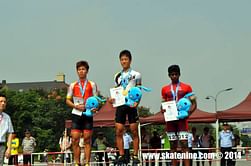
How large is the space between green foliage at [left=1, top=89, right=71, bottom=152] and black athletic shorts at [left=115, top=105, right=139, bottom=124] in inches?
2357

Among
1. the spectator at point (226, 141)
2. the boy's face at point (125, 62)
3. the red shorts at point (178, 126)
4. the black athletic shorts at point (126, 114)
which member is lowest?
the spectator at point (226, 141)

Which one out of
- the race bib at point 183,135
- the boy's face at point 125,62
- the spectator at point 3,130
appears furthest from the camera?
the boy's face at point 125,62

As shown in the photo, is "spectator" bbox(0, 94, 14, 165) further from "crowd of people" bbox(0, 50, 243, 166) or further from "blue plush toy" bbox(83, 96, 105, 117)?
"blue plush toy" bbox(83, 96, 105, 117)

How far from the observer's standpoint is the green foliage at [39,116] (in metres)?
71.4

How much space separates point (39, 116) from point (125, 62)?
7015cm

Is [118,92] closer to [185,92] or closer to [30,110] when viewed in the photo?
[185,92]

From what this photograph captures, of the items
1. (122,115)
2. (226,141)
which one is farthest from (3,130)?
(226,141)

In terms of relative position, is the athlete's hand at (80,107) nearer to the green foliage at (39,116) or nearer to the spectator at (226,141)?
the spectator at (226,141)

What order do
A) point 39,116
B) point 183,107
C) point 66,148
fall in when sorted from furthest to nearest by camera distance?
point 39,116 → point 66,148 → point 183,107

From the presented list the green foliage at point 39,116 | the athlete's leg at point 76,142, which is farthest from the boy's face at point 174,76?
the green foliage at point 39,116

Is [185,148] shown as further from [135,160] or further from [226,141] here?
[226,141]

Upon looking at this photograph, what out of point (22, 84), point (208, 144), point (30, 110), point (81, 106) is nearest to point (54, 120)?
point (30, 110)

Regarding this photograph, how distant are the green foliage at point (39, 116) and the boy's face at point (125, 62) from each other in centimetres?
5995

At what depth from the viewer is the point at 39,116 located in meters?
77.7
